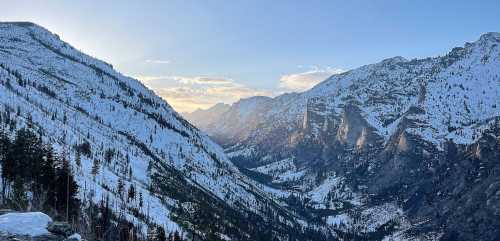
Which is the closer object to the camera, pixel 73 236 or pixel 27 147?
pixel 73 236

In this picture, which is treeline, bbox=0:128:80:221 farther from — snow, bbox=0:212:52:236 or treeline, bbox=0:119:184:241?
snow, bbox=0:212:52:236

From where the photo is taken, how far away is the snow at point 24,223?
116 feet

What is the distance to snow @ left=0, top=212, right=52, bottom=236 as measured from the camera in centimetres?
3525

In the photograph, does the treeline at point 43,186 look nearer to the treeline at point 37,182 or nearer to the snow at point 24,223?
the treeline at point 37,182

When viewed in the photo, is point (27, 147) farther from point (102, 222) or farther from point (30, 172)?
point (102, 222)

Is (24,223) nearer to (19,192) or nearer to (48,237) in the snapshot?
(48,237)

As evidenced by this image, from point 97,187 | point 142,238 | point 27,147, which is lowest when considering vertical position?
point 142,238

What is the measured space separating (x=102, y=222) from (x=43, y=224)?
105695 mm

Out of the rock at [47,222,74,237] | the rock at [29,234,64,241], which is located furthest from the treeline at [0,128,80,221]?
the rock at [29,234,64,241]

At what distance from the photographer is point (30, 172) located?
12769 centimetres

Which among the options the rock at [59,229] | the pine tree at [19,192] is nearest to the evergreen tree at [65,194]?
the pine tree at [19,192]

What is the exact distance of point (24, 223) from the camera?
35938 mm

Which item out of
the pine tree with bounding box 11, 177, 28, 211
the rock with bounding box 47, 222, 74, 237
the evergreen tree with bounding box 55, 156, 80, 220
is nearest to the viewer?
the rock with bounding box 47, 222, 74, 237

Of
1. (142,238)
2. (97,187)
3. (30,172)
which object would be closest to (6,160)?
(30,172)
